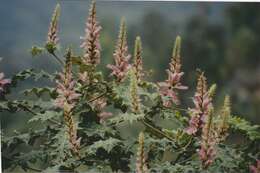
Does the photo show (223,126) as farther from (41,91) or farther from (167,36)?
(41,91)

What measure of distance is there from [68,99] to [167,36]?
1.66ft

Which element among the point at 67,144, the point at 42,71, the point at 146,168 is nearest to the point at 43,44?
the point at 42,71

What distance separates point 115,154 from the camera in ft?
7.32

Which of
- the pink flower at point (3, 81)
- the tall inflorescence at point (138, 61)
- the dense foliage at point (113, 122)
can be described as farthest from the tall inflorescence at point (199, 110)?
the pink flower at point (3, 81)

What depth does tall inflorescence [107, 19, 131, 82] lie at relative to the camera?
2217mm

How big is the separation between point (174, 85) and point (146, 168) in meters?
0.34

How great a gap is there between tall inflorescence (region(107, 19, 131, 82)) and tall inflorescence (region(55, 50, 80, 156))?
0.16 meters

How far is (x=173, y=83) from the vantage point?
2271mm

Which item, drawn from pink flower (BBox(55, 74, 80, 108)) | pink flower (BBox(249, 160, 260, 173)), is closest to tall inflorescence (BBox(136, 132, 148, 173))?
pink flower (BBox(55, 74, 80, 108))

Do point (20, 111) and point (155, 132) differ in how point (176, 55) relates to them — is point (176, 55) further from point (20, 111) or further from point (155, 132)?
point (20, 111)

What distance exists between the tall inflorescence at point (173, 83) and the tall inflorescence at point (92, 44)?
0.89 ft

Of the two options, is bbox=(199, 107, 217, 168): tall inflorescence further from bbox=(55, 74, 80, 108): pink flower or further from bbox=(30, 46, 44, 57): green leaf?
bbox=(30, 46, 44, 57): green leaf

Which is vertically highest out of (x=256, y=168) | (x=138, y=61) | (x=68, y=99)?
(x=138, y=61)

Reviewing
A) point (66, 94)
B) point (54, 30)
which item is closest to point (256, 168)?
point (66, 94)
